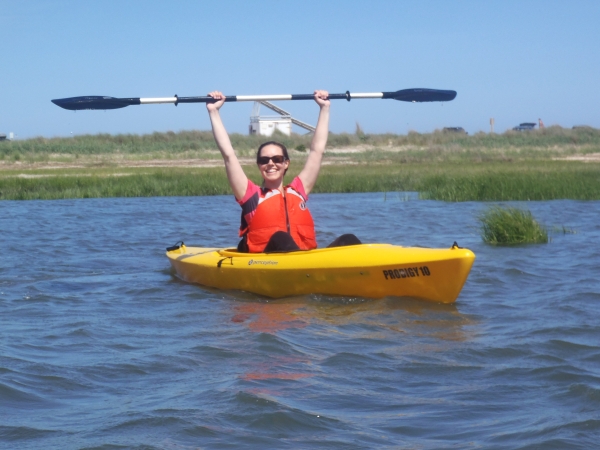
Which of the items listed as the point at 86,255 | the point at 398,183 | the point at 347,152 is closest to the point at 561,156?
the point at 347,152

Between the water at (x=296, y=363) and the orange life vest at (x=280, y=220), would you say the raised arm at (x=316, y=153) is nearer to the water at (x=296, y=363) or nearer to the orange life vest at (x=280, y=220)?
the orange life vest at (x=280, y=220)

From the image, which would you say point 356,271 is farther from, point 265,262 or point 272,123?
point 272,123

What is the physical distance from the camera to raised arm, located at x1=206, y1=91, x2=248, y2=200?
6.16 m

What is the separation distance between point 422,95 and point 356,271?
301 centimetres

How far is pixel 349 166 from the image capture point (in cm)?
2642

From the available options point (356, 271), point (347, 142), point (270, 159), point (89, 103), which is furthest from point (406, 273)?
point (347, 142)

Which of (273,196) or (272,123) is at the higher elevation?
(272,123)

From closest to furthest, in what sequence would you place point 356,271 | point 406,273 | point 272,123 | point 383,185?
point 406,273 → point 356,271 → point 383,185 → point 272,123

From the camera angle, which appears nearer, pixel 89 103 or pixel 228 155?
pixel 228 155

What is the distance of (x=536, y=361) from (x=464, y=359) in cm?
38

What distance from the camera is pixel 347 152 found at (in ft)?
118

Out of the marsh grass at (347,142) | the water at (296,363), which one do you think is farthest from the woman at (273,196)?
the marsh grass at (347,142)

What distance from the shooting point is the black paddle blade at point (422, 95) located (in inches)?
324

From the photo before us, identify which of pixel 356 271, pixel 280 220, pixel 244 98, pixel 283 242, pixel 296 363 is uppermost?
pixel 244 98
